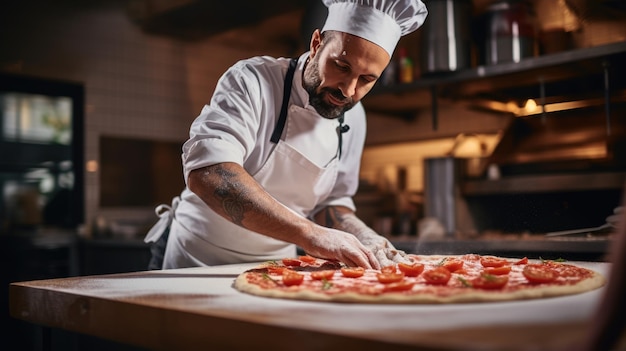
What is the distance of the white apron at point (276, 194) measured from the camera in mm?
1849

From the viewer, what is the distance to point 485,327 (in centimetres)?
87

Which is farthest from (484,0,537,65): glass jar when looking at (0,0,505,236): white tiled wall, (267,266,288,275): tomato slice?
(267,266,288,275): tomato slice

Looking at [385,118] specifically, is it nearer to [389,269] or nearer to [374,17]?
[374,17]

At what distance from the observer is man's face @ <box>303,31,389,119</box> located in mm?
1705

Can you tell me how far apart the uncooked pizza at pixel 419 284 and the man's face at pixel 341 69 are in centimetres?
53

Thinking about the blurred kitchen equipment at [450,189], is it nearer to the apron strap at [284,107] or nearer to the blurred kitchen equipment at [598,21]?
the blurred kitchen equipment at [598,21]

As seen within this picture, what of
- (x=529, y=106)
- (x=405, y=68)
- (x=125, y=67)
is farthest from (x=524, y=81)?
(x=125, y=67)

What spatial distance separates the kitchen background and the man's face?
101cm

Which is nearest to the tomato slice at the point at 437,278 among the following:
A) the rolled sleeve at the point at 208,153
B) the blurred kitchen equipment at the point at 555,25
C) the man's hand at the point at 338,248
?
the man's hand at the point at 338,248

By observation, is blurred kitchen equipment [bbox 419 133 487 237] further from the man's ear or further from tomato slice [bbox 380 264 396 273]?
tomato slice [bbox 380 264 396 273]

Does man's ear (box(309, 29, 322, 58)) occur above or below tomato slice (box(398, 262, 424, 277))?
above

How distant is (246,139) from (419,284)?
670mm

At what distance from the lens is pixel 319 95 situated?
1.81 m

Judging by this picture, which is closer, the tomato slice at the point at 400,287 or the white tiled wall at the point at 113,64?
the tomato slice at the point at 400,287
